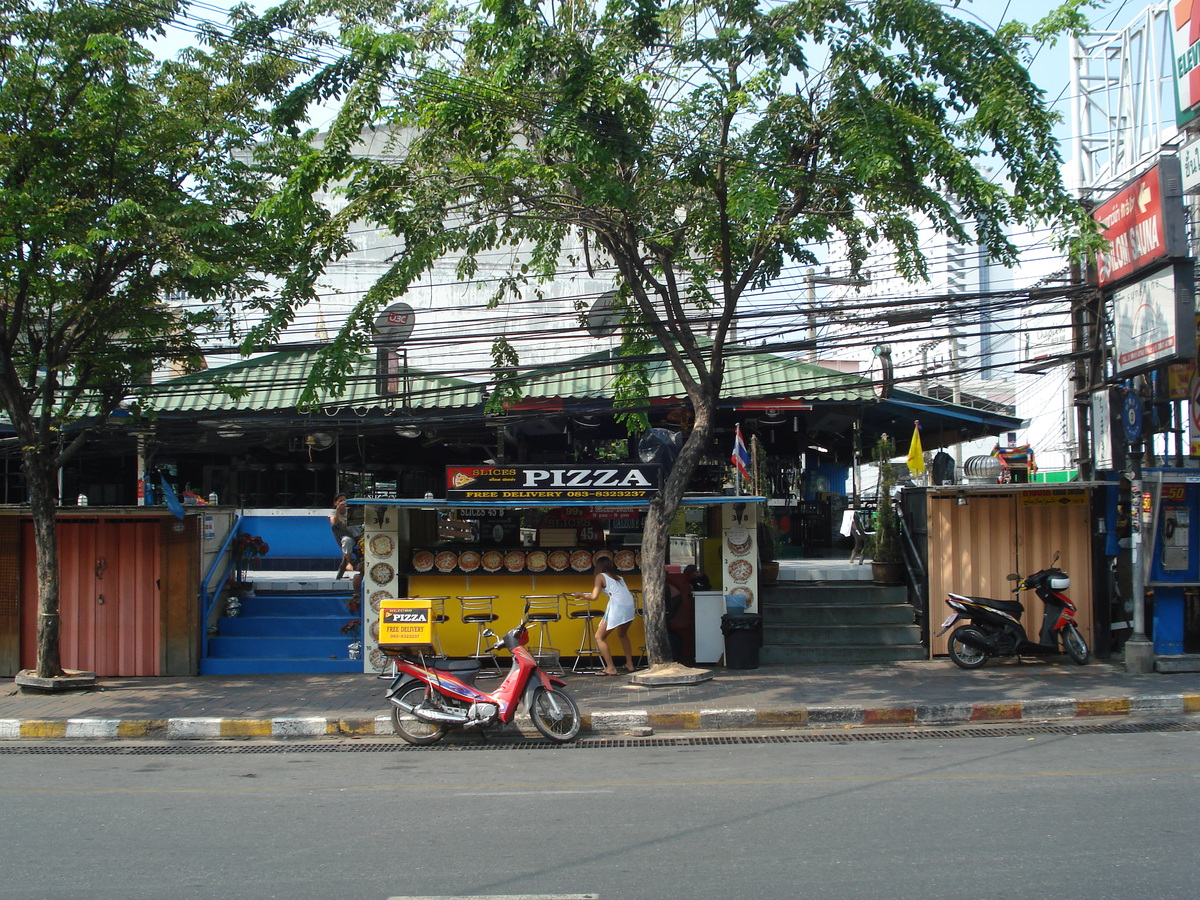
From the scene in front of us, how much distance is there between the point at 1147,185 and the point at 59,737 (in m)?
13.3

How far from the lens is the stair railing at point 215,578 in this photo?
1306cm

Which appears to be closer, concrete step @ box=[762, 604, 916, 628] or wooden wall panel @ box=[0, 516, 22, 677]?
wooden wall panel @ box=[0, 516, 22, 677]

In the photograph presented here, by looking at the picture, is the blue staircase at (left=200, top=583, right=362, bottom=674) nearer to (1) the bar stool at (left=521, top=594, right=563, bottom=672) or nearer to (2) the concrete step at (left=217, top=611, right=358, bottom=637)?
(2) the concrete step at (left=217, top=611, right=358, bottom=637)

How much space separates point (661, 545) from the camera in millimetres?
11641

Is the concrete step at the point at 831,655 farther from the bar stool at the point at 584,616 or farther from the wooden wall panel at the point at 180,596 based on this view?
the wooden wall panel at the point at 180,596

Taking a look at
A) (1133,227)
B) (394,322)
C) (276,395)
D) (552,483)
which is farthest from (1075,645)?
(276,395)

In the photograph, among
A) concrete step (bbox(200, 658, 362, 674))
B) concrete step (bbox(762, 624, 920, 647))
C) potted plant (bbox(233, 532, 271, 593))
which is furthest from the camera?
potted plant (bbox(233, 532, 271, 593))

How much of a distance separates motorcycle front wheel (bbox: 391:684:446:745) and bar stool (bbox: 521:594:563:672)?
3254 mm

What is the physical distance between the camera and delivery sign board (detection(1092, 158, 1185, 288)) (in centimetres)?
1064

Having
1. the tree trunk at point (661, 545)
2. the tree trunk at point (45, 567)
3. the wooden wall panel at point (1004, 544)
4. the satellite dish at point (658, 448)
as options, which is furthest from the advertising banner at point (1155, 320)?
the tree trunk at point (45, 567)

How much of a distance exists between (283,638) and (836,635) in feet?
24.6

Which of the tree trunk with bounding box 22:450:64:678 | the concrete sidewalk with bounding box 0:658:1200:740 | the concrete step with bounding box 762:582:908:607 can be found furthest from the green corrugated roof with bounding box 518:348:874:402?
the tree trunk with bounding box 22:450:64:678

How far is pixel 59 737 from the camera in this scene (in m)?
10.1

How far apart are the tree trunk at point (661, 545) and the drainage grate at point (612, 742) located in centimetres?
206
